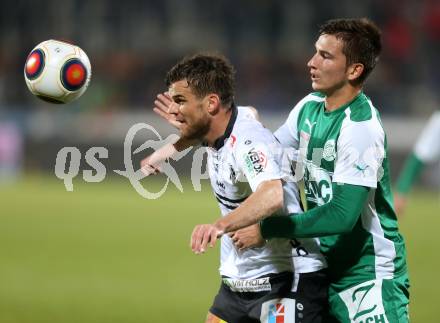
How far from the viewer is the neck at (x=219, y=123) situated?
14.6 feet

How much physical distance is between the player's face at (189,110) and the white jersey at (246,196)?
0.13m

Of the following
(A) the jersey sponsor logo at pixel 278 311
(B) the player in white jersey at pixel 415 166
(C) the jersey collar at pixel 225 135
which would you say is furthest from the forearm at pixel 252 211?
(B) the player in white jersey at pixel 415 166

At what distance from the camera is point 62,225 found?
13.2m

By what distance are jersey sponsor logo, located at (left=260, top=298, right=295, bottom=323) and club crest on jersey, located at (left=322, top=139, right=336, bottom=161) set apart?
0.78 metres

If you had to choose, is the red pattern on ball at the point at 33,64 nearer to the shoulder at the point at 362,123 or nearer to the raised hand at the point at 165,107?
the raised hand at the point at 165,107

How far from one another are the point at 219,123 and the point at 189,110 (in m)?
0.17

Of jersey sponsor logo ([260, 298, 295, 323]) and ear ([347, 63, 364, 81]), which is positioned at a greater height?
ear ([347, 63, 364, 81])

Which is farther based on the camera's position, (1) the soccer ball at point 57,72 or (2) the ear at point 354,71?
(1) the soccer ball at point 57,72

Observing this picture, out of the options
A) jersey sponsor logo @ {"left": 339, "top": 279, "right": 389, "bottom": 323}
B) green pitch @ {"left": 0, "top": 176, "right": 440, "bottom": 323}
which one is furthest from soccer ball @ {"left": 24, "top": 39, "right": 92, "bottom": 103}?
green pitch @ {"left": 0, "top": 176, "right": 440, "bottom": 323}

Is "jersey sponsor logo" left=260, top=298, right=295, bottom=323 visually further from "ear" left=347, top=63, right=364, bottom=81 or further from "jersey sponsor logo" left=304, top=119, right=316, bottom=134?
"ear" left=347, top=63, right=364, bottom=81

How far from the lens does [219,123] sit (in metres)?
4.45

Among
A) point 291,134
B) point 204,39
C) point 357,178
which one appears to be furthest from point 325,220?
point 204,39

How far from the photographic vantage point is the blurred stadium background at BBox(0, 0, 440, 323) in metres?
10.9

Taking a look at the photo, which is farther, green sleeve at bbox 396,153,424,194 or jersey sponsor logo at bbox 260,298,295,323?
green sleeve at bbox 396,153,424,194
